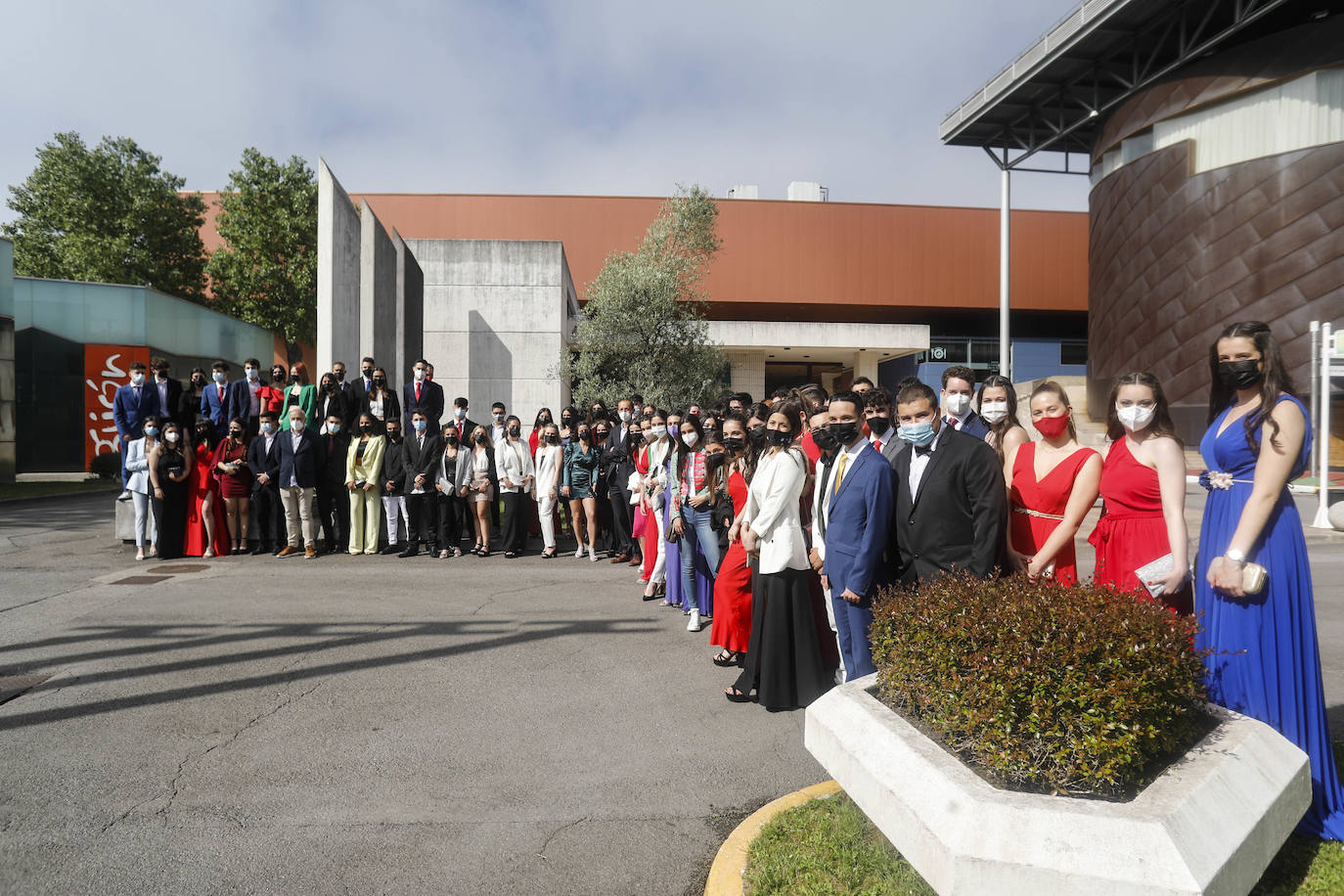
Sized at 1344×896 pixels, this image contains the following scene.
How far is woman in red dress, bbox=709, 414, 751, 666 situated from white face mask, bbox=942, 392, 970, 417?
1.57 m

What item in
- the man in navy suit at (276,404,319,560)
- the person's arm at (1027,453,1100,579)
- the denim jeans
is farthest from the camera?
the man in navy suit at (276,404,319,560)

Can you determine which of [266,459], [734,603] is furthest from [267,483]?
[734,603]

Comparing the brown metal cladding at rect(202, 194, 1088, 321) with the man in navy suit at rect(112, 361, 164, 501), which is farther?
the brown metal cladding at rect(202, 194, 1088, 321)

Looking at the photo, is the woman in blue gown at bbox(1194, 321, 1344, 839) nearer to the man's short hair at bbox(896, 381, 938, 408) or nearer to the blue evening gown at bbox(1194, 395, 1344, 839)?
the blue evening gown at bbox(1194, 395, 1344, 839)

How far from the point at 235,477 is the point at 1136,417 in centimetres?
1074

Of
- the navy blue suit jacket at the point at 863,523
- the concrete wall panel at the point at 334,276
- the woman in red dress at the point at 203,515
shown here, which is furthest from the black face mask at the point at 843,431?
the concrete wall panel at the point at 334,276

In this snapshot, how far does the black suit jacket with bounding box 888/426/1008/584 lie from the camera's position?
388 centimetres

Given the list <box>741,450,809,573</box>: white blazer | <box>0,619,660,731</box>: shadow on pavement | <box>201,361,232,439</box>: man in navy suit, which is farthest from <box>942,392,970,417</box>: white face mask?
<box>201,361,232,439</box>: man in navy suit

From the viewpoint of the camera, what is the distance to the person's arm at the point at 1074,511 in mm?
4012

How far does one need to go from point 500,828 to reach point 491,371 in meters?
19.8

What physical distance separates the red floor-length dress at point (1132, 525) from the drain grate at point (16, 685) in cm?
655

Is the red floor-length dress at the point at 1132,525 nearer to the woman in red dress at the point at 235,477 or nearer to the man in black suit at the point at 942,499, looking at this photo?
the man in black suit at the point at 942,499

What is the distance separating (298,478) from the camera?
34.3 ft

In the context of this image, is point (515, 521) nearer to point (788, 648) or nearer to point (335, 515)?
point (335, 515)
